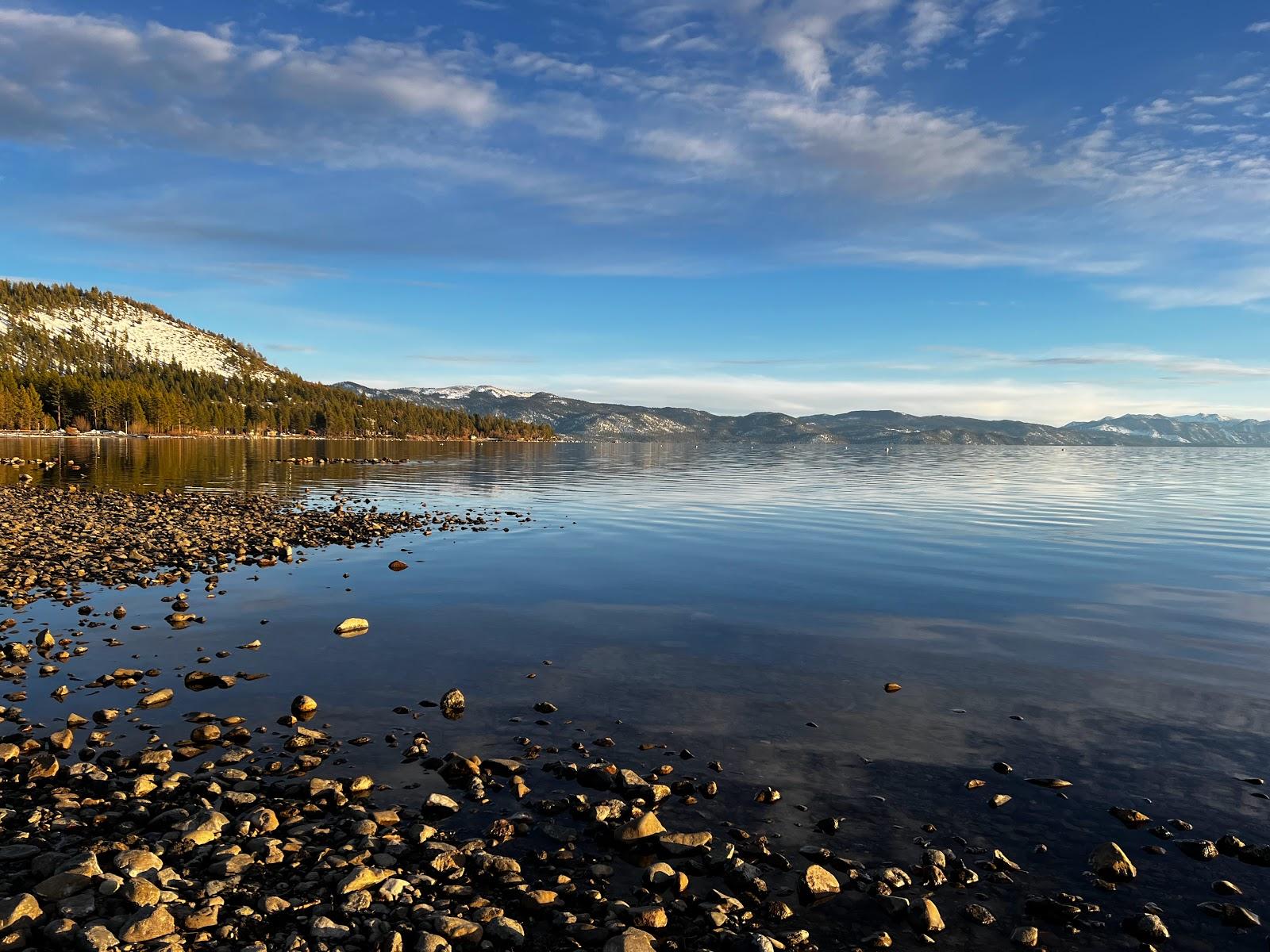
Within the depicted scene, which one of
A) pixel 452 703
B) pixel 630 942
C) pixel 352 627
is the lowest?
pixel 352 627

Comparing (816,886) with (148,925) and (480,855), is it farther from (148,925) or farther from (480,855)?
(148,925)

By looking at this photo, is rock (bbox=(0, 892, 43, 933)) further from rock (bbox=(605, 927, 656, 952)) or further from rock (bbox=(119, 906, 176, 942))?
rock (bbox=(605, 927, 656, 952))

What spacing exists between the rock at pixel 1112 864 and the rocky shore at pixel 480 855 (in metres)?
0.03

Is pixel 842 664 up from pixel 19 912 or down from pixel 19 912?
down

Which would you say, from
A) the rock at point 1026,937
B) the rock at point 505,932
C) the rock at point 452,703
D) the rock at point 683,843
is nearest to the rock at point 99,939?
the rock at point 505,932

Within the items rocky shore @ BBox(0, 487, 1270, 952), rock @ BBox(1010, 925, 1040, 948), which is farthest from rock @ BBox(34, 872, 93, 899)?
rock @ BBox(1010, 925, 1040, 948)

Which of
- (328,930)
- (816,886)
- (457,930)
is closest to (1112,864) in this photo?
(816,886)

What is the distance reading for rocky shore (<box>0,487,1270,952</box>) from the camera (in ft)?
27.6

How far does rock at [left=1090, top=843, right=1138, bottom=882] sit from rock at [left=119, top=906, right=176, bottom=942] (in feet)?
38.6

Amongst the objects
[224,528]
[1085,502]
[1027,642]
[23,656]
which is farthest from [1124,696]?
[1085,502]

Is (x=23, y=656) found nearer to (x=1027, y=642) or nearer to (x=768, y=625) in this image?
(x=768, y=625)

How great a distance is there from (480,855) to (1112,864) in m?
8.71

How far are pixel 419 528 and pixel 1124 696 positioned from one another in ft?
121

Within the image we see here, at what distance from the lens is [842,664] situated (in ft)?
63.6
